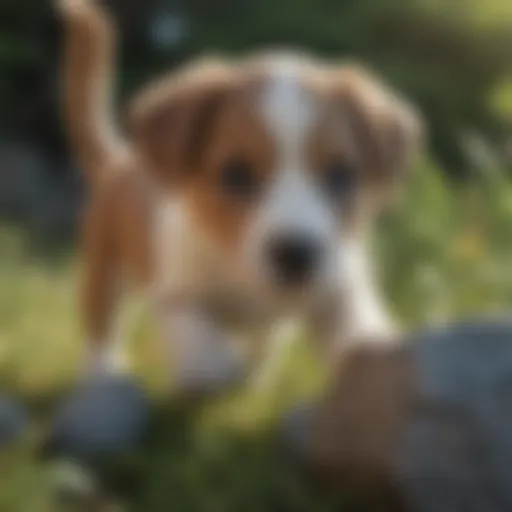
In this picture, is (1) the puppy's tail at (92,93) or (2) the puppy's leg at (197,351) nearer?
(2) the puppy's leg at (197,351)

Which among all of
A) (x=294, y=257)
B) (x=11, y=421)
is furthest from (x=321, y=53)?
(x=11, y=421)

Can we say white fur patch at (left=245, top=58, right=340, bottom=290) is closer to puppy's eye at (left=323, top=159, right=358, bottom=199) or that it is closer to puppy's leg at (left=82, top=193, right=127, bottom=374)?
puppy's eye at (left=323, top=159, right=358, bottom=199)

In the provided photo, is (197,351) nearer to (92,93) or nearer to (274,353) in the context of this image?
(274,353)

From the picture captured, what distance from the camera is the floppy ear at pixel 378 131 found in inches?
34.9

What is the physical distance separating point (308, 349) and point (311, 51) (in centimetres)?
30

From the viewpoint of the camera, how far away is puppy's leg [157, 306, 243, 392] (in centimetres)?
91

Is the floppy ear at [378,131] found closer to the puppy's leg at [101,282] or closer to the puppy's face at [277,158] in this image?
the puppy's face at [277,158]

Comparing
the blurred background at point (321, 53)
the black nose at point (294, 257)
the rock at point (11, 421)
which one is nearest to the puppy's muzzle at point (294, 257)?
the black nose at point (294, 257)

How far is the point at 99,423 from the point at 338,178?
0.25 meters

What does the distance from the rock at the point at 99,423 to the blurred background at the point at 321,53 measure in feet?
0.11

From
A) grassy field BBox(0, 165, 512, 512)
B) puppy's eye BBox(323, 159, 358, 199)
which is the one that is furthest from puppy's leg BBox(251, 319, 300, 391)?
puppy's eye BBox(323, 159, 358, 199)

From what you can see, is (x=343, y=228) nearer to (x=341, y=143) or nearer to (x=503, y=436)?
(x=341, y=143)

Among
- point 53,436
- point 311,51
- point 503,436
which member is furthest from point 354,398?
point 311,51

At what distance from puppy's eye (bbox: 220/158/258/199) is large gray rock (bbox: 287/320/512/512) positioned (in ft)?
0.50
